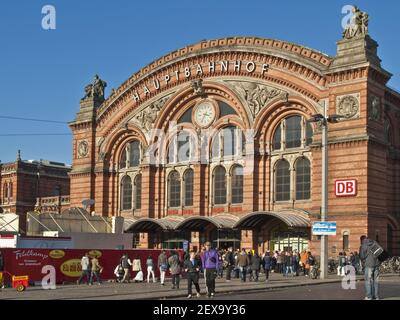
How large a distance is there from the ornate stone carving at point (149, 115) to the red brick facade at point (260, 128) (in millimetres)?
95

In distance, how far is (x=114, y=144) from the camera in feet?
205

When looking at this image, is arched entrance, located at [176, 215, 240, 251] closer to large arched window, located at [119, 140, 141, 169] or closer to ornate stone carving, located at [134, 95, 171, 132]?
large arched window, located at [119, 140, 141, 169]

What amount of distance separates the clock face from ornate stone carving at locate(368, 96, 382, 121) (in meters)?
13.6

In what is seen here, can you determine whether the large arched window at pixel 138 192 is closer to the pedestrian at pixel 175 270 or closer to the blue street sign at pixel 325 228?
the blue street sign at pixel 325 228

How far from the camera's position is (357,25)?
47.2 m

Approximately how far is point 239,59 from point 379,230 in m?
17.1

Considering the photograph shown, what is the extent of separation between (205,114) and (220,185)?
594 centimetres

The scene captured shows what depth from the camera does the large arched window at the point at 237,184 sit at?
174ft

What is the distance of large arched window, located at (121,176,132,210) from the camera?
A: 201ft

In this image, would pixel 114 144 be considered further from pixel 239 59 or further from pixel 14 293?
pixel 14 293

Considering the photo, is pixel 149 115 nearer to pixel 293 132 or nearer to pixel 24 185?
pixel 293 132

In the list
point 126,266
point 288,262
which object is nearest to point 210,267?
point 126,266
